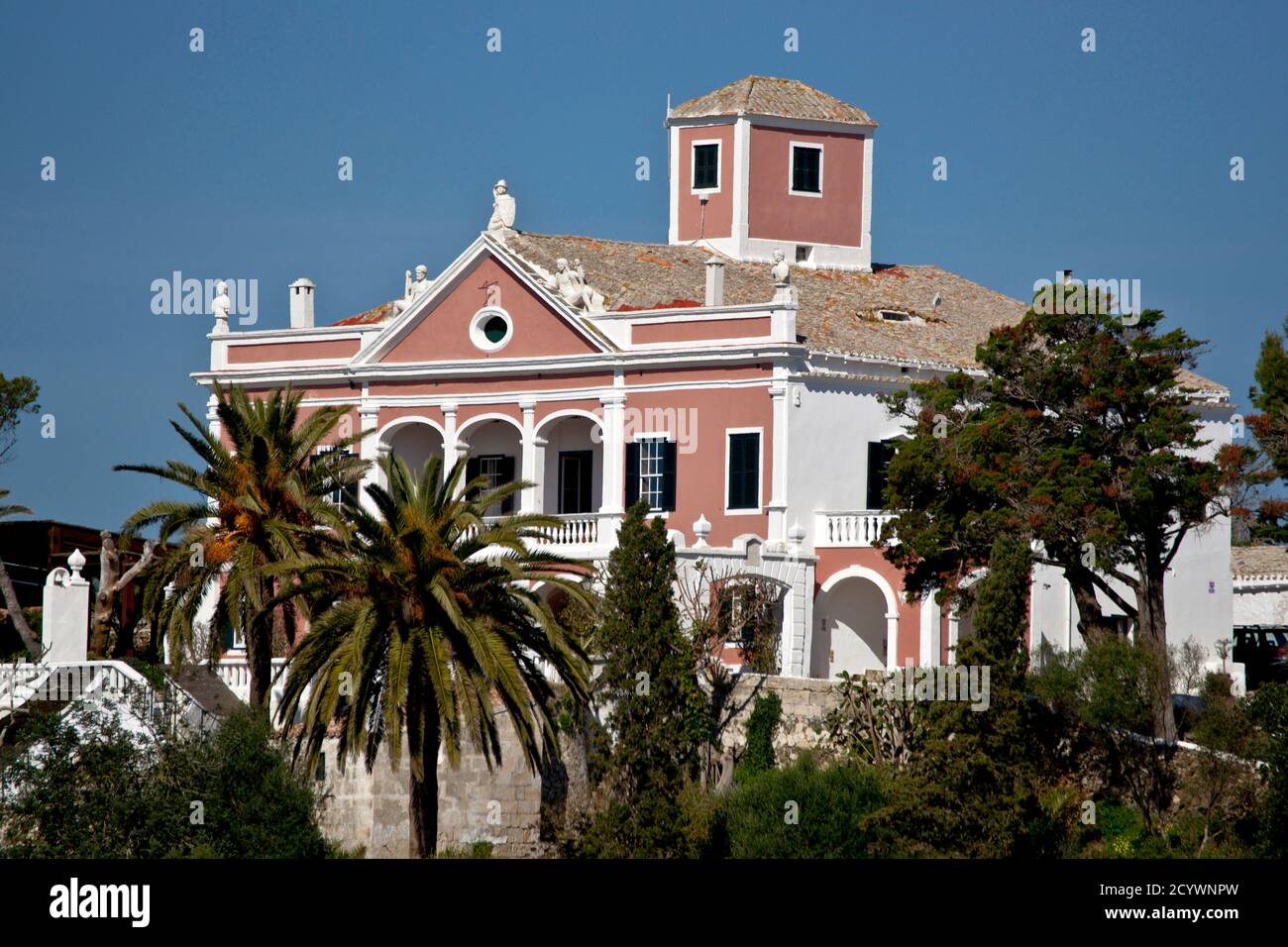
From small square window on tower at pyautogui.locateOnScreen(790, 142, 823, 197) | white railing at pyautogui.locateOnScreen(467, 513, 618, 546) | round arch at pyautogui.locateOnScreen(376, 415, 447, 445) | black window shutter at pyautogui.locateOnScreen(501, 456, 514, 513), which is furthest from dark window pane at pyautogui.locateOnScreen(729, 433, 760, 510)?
small square window on tower at pyautogui.locateOnScreen(790, 142, 823, 197)

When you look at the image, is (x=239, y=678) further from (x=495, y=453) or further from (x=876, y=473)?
(x=876, y=473)

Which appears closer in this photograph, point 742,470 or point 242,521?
point 242,521

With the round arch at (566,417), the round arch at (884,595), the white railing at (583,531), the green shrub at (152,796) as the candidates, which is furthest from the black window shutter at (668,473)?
the green shrub at (152,796)

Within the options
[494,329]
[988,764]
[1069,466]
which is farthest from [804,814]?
[494,329]

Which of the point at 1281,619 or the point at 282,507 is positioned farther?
the point at 1281,619

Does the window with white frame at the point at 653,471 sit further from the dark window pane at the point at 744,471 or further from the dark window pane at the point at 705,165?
the dark window pane at the point at 705,165

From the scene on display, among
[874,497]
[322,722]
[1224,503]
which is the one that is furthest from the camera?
[874,497]

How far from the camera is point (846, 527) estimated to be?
4906cm

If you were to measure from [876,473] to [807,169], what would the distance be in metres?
10.3

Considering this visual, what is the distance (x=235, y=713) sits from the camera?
41500 millimetres

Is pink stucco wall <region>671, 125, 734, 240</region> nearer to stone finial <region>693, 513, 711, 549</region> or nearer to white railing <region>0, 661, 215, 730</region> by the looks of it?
stone finial <region>693, 513, 711, 549</region>

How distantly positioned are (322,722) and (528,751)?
305 centimetres
